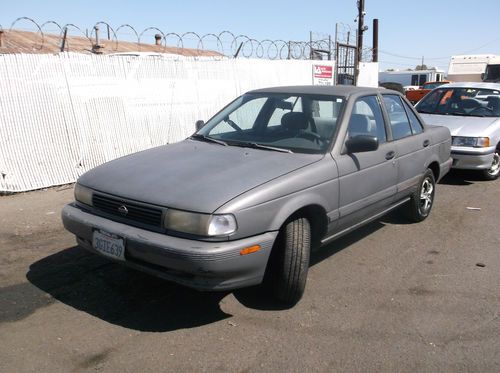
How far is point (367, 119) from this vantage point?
Result: 15.0 feet

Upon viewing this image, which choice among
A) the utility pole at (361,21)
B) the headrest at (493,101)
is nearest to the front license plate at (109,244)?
the headrest at (493,101)

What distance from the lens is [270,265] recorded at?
3.50 meters

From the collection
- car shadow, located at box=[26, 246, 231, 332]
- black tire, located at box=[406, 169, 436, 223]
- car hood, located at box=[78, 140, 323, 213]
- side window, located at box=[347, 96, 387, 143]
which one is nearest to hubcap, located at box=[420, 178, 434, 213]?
black tire, located at box=[406, 169, 436, 223]

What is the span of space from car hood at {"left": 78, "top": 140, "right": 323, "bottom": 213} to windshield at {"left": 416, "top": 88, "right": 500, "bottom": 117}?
5.85 metres

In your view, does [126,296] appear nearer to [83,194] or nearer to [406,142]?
[83,194]

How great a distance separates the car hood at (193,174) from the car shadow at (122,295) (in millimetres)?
866

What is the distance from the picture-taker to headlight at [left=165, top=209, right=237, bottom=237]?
3.03 meters

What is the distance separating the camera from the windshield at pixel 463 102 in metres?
8.47

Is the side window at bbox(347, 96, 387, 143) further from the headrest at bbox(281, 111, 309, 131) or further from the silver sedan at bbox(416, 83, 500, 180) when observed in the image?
the silver sedan at bbox(416, 83, 500, 180)

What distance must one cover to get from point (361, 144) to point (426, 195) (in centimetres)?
217

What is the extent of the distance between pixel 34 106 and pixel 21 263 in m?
3.25

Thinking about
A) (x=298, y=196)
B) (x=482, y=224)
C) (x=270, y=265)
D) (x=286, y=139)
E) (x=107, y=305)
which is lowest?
(x=482, y=224)

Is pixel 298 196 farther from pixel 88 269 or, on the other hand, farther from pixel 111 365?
pixel 88 269

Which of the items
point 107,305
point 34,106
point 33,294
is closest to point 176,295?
point 107,305
